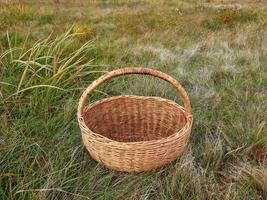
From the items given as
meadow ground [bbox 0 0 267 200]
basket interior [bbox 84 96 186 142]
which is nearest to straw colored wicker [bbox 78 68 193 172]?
basket interior [bbox 84 96 186 142]

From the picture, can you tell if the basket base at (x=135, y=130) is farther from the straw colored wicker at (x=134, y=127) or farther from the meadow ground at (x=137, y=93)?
the meadow ground at (x=137, y=93)

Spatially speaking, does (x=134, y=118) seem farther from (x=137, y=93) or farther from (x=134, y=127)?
(x=137, y=93)

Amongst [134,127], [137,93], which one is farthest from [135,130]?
[137,93]

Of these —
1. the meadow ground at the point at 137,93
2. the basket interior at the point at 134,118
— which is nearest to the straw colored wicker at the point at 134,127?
the basket interior at the point at 134,118

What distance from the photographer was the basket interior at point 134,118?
3193 millimetres

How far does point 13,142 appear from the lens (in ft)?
8.59

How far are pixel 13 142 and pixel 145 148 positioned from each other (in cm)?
90

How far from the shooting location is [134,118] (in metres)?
3.42

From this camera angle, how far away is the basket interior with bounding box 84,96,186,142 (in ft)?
10.5

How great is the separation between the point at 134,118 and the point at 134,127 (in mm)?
88

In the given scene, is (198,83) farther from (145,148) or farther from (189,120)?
(145,148)

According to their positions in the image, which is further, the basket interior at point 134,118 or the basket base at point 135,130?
the basket interior at point 134,118

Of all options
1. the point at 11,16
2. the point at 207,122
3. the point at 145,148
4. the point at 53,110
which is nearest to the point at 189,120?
the point at 145,148

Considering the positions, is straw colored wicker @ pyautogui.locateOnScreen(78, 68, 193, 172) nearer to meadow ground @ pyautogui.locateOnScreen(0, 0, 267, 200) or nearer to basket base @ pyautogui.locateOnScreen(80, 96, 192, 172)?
basket base @ pyautogui.locateOnScreen(80, 96, 192, 172)
